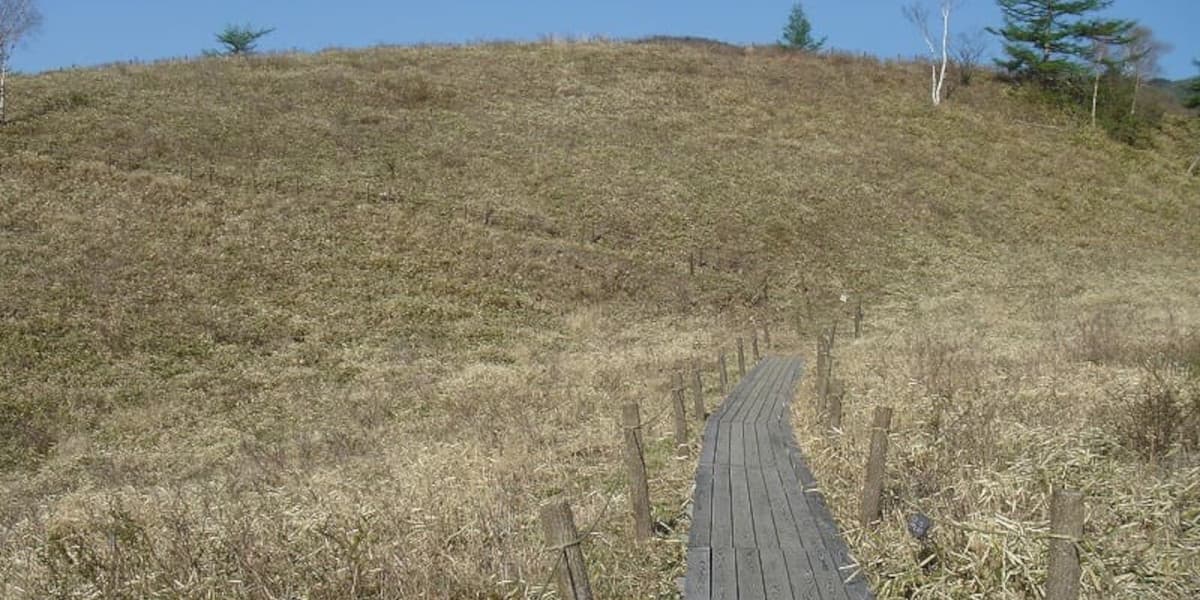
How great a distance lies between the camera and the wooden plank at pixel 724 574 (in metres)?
6.02

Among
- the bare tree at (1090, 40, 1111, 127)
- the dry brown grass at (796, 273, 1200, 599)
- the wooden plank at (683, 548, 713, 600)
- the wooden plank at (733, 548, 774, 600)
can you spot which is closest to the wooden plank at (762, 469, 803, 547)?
the wooden plank at (733, 548, 774, 600)

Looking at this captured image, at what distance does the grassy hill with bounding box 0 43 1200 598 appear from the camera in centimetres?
664

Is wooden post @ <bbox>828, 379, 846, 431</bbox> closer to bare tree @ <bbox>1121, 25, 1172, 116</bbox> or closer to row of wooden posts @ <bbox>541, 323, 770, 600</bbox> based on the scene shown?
row of wooden posts @ <bbox>541, 323, 770, 600</bbox>

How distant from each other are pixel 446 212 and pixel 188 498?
80.1ft

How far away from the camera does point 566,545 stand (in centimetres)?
473

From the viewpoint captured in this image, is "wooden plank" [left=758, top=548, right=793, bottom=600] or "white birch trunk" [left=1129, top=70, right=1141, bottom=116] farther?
"white birch trunk" [left=1129, top=70, right=1141, bottom=116]

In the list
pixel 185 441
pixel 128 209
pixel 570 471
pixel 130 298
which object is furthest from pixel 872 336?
pixel 128 209

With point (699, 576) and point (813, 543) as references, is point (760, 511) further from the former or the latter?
point (699, 576)

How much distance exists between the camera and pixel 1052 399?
35.8ft

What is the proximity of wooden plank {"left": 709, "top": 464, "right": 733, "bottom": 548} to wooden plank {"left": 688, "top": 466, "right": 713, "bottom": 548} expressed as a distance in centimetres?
4

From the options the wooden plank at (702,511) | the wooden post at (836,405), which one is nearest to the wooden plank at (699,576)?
the wooden plank at (702,511)

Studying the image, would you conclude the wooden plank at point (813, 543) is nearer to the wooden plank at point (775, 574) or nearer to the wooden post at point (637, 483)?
the wooden plank at point (775, 574)

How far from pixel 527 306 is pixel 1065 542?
942 inches

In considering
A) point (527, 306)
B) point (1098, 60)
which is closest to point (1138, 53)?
point (1098, 60)
